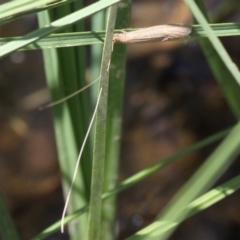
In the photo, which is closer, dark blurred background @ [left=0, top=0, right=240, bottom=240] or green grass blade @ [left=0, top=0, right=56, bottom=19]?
green grass blade @ [left=0, top=0, right=56, bottom=19]

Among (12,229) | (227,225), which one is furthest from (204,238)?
(12,229)

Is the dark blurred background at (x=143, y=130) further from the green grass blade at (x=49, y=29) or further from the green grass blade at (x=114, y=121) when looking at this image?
the green grass blade at (x=49, y=29)

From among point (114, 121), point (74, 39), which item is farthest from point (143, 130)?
point (74, 39)

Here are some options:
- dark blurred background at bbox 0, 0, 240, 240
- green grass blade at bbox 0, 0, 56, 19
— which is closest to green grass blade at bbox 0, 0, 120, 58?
green grass blade at bbox 0, 0, 56, 19

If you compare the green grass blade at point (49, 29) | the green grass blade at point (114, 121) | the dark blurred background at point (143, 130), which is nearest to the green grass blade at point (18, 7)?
the green grass blade at point (49, 29)

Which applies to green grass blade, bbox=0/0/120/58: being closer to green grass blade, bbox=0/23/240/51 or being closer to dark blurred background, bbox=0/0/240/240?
green grass blade, bbox=0/23/240/51

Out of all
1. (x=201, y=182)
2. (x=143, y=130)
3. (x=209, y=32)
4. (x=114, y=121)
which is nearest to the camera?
(x=209, y=32)

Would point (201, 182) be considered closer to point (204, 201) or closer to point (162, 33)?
point (204, 201)

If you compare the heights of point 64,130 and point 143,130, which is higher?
point 64,130
